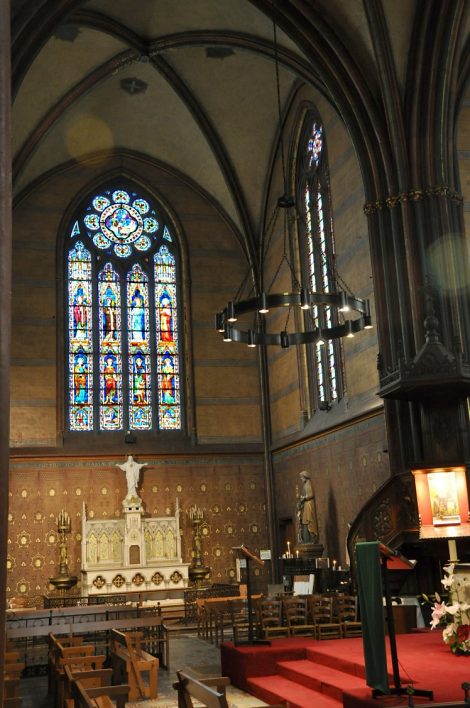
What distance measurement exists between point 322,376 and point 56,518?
8.62 metres

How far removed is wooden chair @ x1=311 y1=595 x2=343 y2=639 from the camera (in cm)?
1297

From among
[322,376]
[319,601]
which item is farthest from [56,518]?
[319,601]

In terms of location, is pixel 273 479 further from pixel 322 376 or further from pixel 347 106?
pixel 347 106

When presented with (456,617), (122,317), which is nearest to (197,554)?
(122,317)

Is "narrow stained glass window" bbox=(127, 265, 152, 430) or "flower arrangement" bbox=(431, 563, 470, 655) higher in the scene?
"narrow stained glass window" bbox=(127, 265, 152, 430)

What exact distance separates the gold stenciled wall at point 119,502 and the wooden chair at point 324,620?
10.1m

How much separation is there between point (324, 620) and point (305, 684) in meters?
3.61

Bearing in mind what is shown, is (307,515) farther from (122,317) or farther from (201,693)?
(201,693)

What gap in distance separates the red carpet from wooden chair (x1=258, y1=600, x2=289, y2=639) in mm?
500

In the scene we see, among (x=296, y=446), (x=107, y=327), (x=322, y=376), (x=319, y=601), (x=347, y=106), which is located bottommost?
(x=319, y=601)

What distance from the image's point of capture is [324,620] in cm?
1398

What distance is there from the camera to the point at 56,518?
23.4 meters

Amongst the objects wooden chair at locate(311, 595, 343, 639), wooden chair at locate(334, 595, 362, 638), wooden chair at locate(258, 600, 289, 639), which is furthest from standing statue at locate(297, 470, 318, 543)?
wooden chair at locate(334, 595, 362, 638)

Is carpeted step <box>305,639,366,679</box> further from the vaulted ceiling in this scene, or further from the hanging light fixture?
the vaulted ceiling
